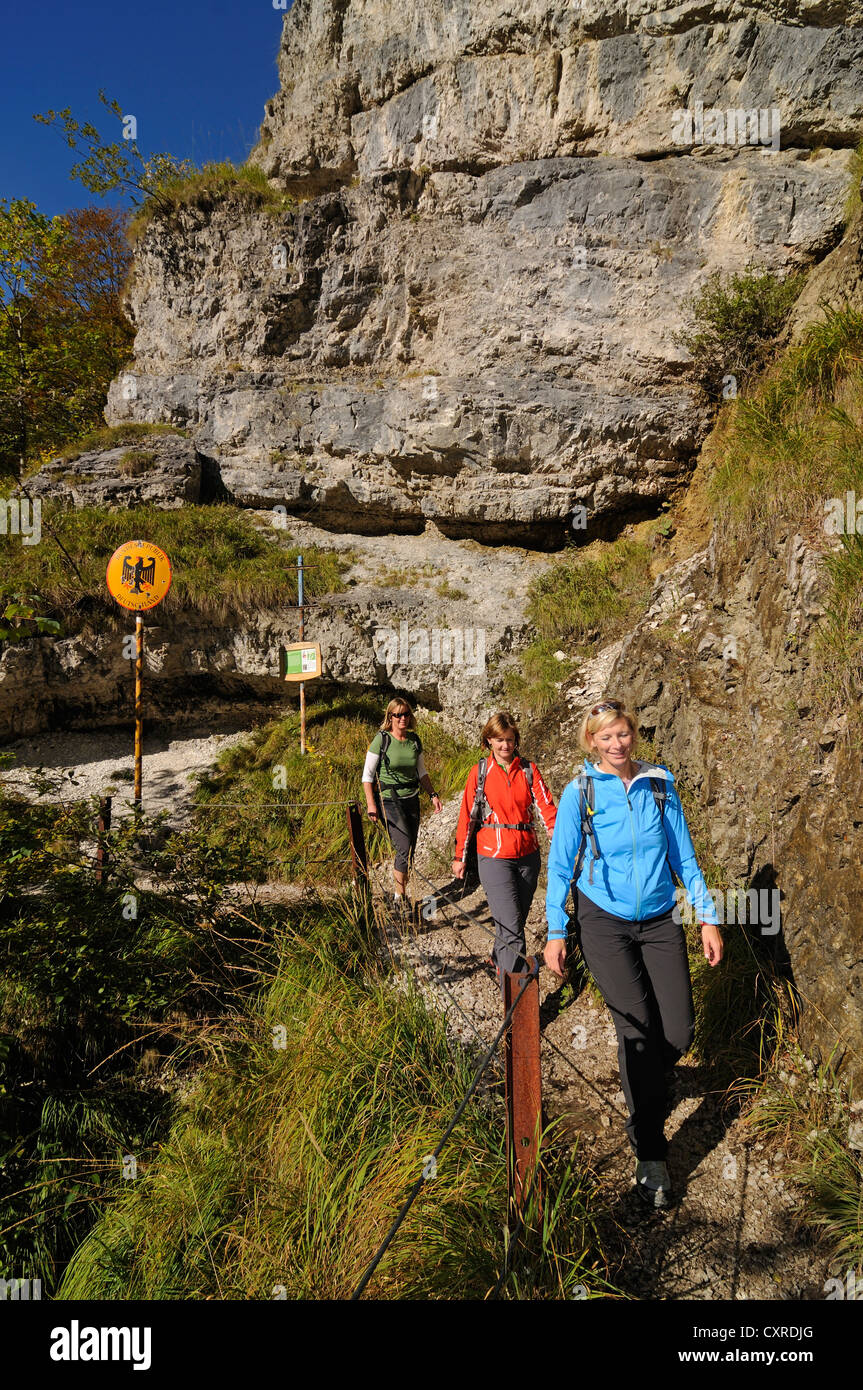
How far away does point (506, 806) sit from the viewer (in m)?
4.05

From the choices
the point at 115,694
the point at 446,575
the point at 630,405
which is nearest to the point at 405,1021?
the point at 446,575

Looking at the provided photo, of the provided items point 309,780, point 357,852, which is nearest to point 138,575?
point 309,780

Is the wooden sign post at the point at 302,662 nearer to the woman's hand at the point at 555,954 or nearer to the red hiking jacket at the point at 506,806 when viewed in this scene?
the red hiking jacket at the point at 506,806

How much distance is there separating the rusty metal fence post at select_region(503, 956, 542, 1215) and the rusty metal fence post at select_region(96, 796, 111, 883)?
11.0ft

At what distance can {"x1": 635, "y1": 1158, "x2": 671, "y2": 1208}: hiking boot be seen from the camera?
9.30 ft

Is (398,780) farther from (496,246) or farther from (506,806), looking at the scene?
(496,246)

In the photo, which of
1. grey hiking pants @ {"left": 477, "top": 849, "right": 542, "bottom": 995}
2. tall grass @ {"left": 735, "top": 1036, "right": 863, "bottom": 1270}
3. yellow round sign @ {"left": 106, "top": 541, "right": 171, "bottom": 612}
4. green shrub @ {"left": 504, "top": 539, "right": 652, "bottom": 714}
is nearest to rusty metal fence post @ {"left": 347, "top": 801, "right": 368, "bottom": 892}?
grey hiking pants @ {"left": 477, "top": 849, "right": 542, "bottom": 995}

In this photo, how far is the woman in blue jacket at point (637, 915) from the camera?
2.85 m

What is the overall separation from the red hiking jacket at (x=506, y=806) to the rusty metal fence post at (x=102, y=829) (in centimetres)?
259

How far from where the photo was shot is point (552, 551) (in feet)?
34.7

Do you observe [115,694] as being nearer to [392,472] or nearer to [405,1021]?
[392,472]

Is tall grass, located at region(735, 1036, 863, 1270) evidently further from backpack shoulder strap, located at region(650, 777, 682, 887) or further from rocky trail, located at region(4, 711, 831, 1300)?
backpack shoulder strap, located at region(650, 777, 682, 887)

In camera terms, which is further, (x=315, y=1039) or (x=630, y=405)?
(x=630, y=405)

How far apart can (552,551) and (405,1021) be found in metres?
8.55
